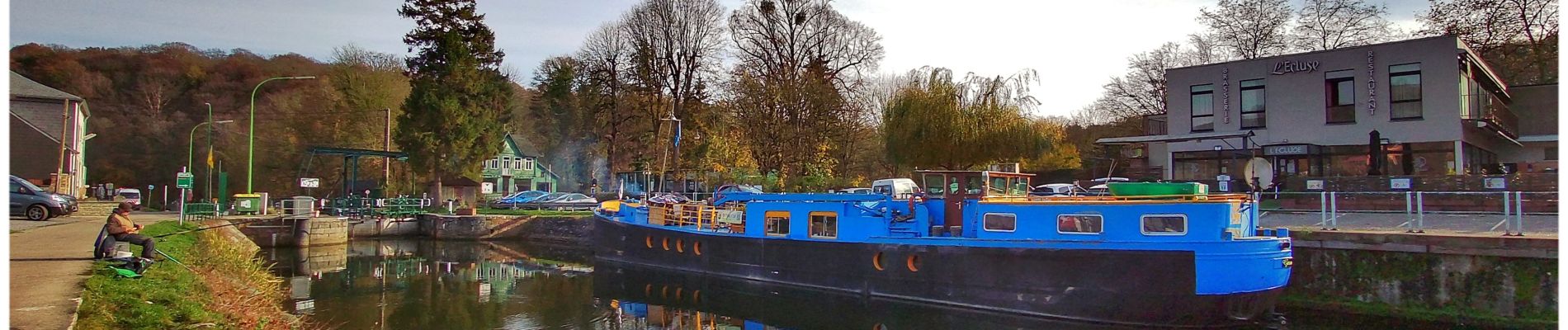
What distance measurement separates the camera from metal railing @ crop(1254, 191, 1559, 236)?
1669 centimetres

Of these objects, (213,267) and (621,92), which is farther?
(621,92)

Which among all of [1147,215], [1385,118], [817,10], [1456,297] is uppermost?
[817,10]

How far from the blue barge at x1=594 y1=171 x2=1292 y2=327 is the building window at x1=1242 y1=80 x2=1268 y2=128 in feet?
44.7

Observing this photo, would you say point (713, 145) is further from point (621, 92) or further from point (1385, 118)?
point (1385, 118)

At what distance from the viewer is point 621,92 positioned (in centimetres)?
4741

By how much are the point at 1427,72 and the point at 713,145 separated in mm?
27050

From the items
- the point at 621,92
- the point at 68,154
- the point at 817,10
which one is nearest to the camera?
the point at 68,154

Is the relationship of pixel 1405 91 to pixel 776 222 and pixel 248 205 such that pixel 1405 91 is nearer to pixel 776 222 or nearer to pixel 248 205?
pixel 776 222

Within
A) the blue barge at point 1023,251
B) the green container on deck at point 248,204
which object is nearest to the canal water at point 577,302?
the blue barge at point 1023,251

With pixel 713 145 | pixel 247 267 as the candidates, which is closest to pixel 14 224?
pixel 247 267

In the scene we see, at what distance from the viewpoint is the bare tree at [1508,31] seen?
3362 centimetres

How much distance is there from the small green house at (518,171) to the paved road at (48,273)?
47815 millimetres

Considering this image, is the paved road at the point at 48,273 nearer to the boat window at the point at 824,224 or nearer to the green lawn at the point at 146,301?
the green lawn at the point at 146,301

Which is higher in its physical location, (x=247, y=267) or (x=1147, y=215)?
(x=1147, y=215)
